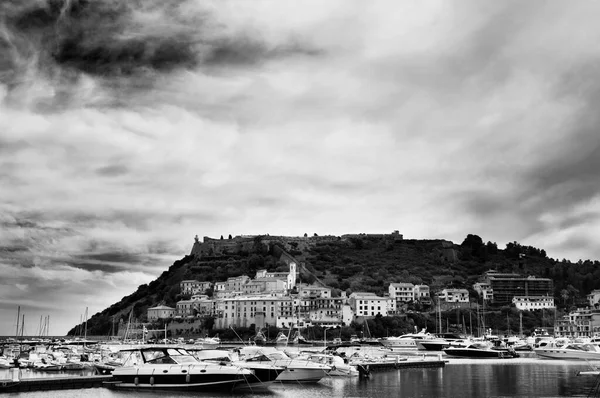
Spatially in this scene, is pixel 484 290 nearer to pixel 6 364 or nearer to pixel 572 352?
pixel 572 352

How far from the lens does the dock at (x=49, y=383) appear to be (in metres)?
35.9

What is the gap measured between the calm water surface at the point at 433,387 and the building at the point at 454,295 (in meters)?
80.3

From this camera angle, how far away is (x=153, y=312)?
422ft

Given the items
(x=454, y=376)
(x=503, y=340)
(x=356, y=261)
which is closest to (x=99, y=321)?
(x=356, y=261)

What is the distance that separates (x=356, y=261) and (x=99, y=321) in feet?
203


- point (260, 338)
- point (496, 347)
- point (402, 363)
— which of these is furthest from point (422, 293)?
point (402, 363)

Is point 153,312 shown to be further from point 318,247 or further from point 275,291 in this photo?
point 318,247

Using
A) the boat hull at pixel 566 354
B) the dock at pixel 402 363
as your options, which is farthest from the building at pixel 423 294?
the dock at pixel 402 363

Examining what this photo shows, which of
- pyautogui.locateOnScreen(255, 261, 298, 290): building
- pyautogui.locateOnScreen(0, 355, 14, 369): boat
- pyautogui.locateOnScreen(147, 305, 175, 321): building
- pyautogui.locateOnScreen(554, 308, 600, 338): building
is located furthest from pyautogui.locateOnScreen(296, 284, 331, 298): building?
pyautogui.locateOnScreen(0, 355, 14, 369): boat

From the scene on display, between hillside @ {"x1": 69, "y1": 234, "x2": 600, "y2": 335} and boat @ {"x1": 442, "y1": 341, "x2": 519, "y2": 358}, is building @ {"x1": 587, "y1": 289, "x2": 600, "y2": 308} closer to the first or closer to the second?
hillside @ {"x1": 69, "y1": 234, "x2": 600, "y2": 335}

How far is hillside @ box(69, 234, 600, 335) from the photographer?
148 m

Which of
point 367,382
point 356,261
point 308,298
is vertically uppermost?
point 356,261

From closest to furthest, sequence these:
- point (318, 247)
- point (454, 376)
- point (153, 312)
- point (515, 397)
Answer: point (515, 397) → point (454, 376) → point (153, 312) → point (318, 247)

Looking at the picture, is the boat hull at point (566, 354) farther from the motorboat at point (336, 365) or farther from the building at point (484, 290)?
the building at point (484, 290)
